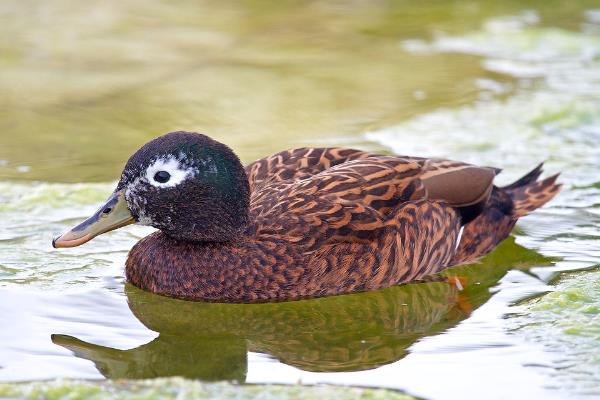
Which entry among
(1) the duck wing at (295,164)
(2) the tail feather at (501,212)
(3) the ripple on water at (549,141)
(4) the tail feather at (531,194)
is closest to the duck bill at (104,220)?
(1) the duck wing at (295,164)

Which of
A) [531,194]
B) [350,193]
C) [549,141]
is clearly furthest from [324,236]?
[549,141]

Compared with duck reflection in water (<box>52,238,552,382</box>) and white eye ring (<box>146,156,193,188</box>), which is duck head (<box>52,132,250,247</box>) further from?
duck reflection in water (<box>52,238,552,382</box>)

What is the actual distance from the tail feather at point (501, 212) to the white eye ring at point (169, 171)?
221 cm

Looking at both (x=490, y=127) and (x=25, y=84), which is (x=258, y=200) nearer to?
(x=490, y=127)

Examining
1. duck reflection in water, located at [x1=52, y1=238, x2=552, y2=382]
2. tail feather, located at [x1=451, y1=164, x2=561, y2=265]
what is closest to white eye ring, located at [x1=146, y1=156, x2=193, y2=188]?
duck reflection in water, located at [x1=52, y1=238, x2=552, y2=382]

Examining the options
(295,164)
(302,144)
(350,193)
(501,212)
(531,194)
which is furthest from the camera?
(302,144)

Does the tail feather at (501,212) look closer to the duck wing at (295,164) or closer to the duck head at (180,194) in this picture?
the duck wing at (295,164)

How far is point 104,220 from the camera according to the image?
7.51 m

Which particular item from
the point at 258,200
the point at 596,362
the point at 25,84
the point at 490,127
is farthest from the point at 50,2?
the point at 596,362

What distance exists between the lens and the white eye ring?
24.3 ft

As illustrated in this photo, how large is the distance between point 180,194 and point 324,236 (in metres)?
0.99

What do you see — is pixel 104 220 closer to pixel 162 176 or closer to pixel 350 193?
pixel 162 176

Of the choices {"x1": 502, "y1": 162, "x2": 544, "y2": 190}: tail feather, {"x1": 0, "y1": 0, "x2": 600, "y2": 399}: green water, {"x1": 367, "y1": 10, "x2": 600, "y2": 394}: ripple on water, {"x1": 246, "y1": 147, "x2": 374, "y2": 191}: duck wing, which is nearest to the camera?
{"x1": 0, "y1": 0, "x2": 600, "y2": 399}: green water

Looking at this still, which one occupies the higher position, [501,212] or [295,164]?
[295,164]
